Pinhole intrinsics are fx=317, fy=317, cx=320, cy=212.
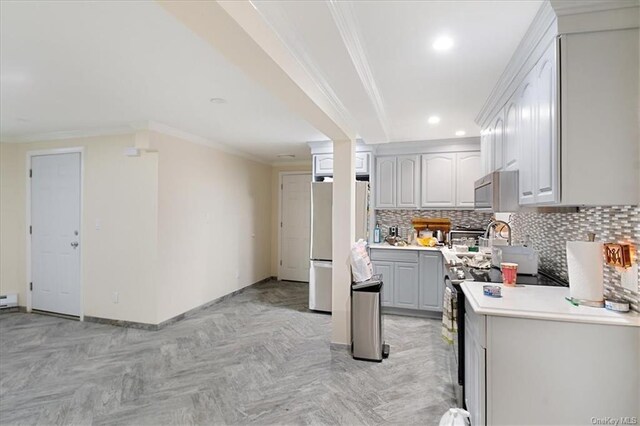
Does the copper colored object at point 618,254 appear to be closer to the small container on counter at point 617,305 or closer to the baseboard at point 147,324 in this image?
the small container on counter at point 617,305

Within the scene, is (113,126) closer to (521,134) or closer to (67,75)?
(67,75)

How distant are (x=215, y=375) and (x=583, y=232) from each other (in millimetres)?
2890

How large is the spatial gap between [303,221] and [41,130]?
4.03 m

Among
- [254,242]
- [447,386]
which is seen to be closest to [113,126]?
[254,242]

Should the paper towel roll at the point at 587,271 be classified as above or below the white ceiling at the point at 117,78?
below

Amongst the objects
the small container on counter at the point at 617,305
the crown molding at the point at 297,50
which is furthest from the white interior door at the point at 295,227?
the small container on counter at the point at 617,305

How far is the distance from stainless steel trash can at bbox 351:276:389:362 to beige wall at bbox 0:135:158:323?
235cm

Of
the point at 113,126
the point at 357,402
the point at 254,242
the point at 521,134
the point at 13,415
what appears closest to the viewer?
the point at 521,134

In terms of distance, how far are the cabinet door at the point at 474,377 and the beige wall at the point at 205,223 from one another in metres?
3.27

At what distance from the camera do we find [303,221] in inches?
243

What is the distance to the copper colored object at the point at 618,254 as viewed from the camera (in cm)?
146

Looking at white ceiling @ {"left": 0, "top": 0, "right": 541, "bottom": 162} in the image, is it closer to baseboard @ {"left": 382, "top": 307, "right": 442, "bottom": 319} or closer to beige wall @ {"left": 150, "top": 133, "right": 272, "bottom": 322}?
beige wall @ {"left": 150, "top": 133, "right": 272, "bottom": 322}

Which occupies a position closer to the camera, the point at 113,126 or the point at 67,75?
the point at 67,75

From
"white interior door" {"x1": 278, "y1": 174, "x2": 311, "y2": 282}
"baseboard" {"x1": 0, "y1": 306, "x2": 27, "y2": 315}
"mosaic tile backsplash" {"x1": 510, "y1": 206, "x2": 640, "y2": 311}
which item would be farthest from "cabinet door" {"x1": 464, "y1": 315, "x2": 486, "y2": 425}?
"baseboard" {"x1": 0, "y1": 306, "x2": 27, "y2": 315}
